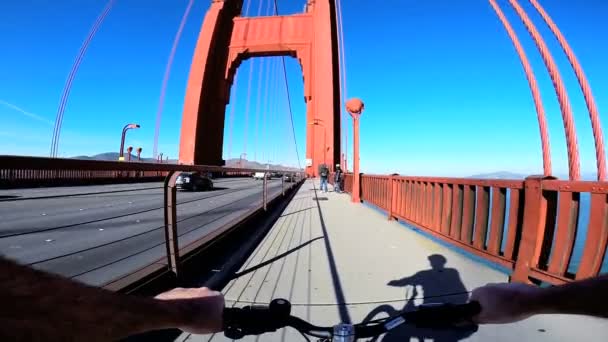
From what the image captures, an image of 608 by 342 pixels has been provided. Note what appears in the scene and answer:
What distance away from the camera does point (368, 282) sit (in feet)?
10.7

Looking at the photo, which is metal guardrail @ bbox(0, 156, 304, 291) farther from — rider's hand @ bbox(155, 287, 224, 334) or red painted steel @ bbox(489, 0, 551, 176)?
red painted steel @ bbox(489, 0, 551, 176)

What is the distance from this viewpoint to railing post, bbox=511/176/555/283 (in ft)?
9.68

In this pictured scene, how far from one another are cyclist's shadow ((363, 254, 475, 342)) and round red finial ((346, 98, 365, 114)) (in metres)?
8.64

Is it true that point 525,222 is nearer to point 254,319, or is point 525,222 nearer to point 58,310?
point 254,319

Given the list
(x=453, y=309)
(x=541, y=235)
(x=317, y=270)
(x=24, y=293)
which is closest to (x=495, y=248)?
(x=541, y=235)

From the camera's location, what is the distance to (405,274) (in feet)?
11.7

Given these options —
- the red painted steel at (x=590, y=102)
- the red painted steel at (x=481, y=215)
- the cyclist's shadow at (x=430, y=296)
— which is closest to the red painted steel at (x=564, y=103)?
the red painted steel at (x=590, y=102)

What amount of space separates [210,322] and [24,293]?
0.55 m

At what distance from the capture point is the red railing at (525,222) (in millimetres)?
2568

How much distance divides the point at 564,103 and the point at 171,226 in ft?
16.9

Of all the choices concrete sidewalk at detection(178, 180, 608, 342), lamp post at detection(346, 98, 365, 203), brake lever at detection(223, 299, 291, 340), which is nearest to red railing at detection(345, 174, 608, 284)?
concrete sidewalk at detection(178, 180, 608, 342)

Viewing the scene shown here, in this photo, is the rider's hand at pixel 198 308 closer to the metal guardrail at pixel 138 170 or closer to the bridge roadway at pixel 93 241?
the metal guardrail at pixel 138 170

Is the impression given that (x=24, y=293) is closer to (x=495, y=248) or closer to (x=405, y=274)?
(x=405, y=274)

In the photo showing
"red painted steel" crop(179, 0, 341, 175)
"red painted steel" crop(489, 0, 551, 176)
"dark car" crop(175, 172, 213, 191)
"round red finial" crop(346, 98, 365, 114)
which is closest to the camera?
"red painted steel" crop(489, 0, 551, 176)
